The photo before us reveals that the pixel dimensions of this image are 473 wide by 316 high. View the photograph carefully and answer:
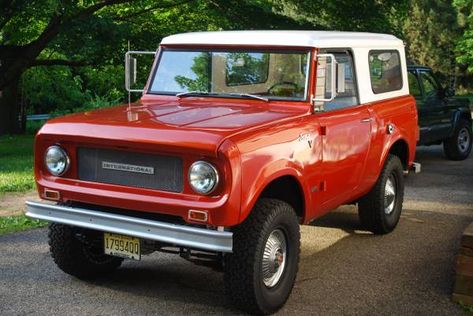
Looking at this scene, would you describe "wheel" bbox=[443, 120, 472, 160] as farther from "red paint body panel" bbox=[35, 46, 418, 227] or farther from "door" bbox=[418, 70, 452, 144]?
"red paint body panel" bbox=[35, 46, 418, 227]

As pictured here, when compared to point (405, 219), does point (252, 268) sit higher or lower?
higher

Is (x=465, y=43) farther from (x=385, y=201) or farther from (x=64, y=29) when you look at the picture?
(x=385, y=201)

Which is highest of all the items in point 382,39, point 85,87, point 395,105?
point 382,39

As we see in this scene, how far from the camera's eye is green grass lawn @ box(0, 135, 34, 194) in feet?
32.7

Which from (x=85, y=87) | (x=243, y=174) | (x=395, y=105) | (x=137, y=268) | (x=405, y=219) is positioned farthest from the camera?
(x=85, y=87)

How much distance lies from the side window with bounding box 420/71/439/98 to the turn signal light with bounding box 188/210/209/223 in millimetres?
8037

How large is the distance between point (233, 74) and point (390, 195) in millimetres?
2286

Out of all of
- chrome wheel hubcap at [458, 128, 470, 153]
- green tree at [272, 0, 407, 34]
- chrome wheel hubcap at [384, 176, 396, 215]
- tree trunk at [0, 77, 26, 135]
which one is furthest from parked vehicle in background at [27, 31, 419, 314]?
tree trunk at [0, 77, 26, 135]

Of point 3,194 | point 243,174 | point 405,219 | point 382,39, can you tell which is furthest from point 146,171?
point 3,194

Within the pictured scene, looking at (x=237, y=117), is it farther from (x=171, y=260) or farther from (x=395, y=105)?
(x=395, y=105)

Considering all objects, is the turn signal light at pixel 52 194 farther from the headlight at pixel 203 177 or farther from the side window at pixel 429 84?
the side window at pixel 429 84

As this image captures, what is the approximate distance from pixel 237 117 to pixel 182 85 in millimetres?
1185

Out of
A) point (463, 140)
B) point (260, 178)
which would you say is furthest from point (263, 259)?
point (463, 140)

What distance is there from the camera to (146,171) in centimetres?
442
